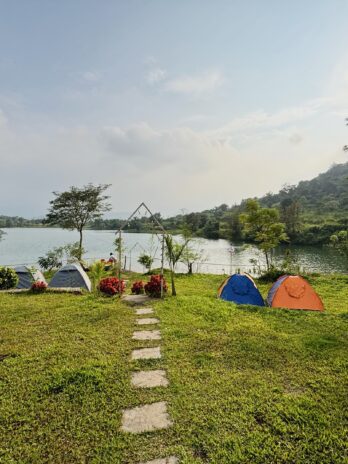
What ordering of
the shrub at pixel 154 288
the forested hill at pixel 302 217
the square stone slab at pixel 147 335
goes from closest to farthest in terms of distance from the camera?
the square stone slab at pixel 147 335, the shrub at pixel 154 288, the forested hill at pixel 302 217

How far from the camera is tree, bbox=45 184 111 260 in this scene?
22.1 metres

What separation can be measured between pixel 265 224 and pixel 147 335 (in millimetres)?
12886

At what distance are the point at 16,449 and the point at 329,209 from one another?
81643mm

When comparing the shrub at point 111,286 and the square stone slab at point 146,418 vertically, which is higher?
the shrub at point 111,286

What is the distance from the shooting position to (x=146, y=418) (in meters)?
3.21

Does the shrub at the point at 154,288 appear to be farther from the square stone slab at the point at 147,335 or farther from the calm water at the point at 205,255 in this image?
the calm water at the point at 205,255

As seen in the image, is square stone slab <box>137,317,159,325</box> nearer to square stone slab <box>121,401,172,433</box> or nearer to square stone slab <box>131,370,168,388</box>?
square stone slab <box>131,370,168,388</box>

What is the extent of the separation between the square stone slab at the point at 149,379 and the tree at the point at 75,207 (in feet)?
64.6

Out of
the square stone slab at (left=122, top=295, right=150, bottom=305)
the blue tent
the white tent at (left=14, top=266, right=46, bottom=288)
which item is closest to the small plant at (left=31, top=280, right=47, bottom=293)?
the white tent at (left=14, top=266, right=46, bottom=288)

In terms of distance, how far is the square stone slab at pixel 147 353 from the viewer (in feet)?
15.5

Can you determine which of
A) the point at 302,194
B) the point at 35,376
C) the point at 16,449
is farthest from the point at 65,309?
the point at 302,194

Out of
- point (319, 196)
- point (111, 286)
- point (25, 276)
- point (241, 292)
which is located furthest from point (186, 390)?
point (319, 196)

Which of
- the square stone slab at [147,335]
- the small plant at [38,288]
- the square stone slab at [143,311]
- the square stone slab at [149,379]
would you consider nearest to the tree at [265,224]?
the square stone slab at [143,311]

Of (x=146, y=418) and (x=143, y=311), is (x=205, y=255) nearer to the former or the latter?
(x=143, y=311)
